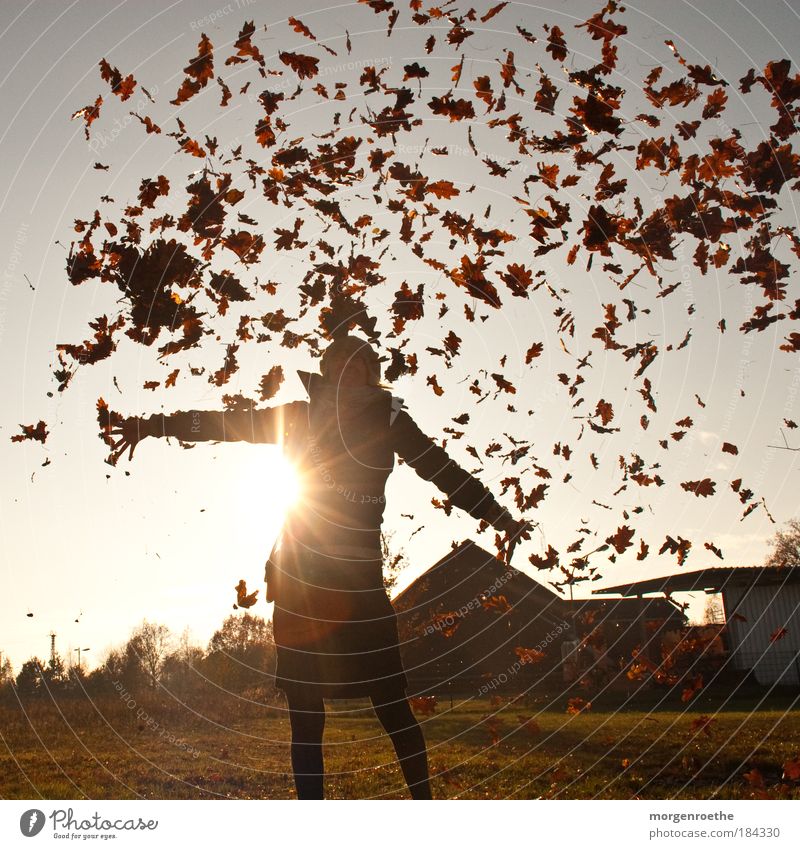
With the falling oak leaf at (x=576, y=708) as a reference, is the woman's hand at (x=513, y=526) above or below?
above

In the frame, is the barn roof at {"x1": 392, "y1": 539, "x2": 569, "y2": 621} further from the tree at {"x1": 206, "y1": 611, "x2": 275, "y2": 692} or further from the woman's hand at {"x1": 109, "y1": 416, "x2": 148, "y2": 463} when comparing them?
the woman's hand at {"x1": 109, "y1": 416, "x2": 148, "y2": 463}

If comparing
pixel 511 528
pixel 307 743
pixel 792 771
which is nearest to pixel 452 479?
pixel 511 528

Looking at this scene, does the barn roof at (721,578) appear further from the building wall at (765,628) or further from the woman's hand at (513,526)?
the woman's hand at (513,526)

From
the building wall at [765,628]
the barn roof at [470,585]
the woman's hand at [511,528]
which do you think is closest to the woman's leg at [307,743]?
the woman's hand at [511,528]

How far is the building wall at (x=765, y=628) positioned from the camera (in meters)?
30.5

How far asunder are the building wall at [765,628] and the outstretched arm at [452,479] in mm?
27874

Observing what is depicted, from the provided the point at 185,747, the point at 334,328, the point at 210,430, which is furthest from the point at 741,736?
the point at 210,430

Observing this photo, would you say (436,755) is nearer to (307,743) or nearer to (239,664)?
(307,743)

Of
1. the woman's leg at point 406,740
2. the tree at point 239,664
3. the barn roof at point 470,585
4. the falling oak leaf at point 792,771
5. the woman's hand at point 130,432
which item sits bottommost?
the falling oak leaf at point 792,771

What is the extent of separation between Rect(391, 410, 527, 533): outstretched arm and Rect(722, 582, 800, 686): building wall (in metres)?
27.9

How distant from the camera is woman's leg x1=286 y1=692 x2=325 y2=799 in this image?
5.21 meters

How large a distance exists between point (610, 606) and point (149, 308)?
36.0 m

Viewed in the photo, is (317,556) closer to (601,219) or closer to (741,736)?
(601,219)

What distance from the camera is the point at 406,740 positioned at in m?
5.32
